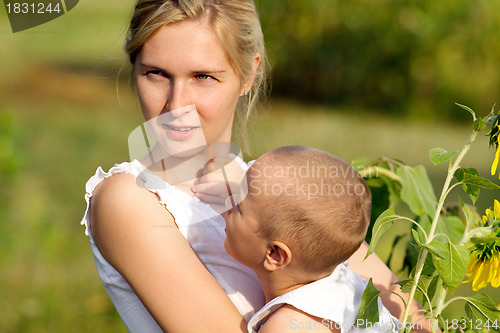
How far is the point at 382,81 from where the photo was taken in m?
7.12

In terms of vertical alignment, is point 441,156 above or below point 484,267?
above

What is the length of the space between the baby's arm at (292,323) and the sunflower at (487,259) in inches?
9.9

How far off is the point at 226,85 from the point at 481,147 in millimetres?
5146

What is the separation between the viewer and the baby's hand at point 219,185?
1.26 metres

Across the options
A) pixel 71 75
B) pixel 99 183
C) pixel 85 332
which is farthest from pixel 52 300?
pixel 71 75

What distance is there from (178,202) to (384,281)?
45 cm

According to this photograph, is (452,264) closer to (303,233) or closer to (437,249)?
(437,249)

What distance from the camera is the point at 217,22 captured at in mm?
1297

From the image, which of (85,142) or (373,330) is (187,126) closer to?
(373,330)

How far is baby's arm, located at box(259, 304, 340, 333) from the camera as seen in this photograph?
103cm

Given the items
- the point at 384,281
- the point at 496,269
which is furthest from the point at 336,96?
the point at 496,269

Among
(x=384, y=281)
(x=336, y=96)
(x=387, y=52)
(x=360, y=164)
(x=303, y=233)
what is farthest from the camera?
(x=336, y=96)

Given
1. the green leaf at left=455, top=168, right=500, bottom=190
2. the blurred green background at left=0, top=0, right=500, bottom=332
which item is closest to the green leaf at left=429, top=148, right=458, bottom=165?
the green leaf at left=455, top=168, right=500, bottom=190

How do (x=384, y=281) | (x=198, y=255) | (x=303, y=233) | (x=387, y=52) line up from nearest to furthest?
(x=303, y=233) < (x=198, y=255) < (x=384, y=281) < (x=387, y=52)
